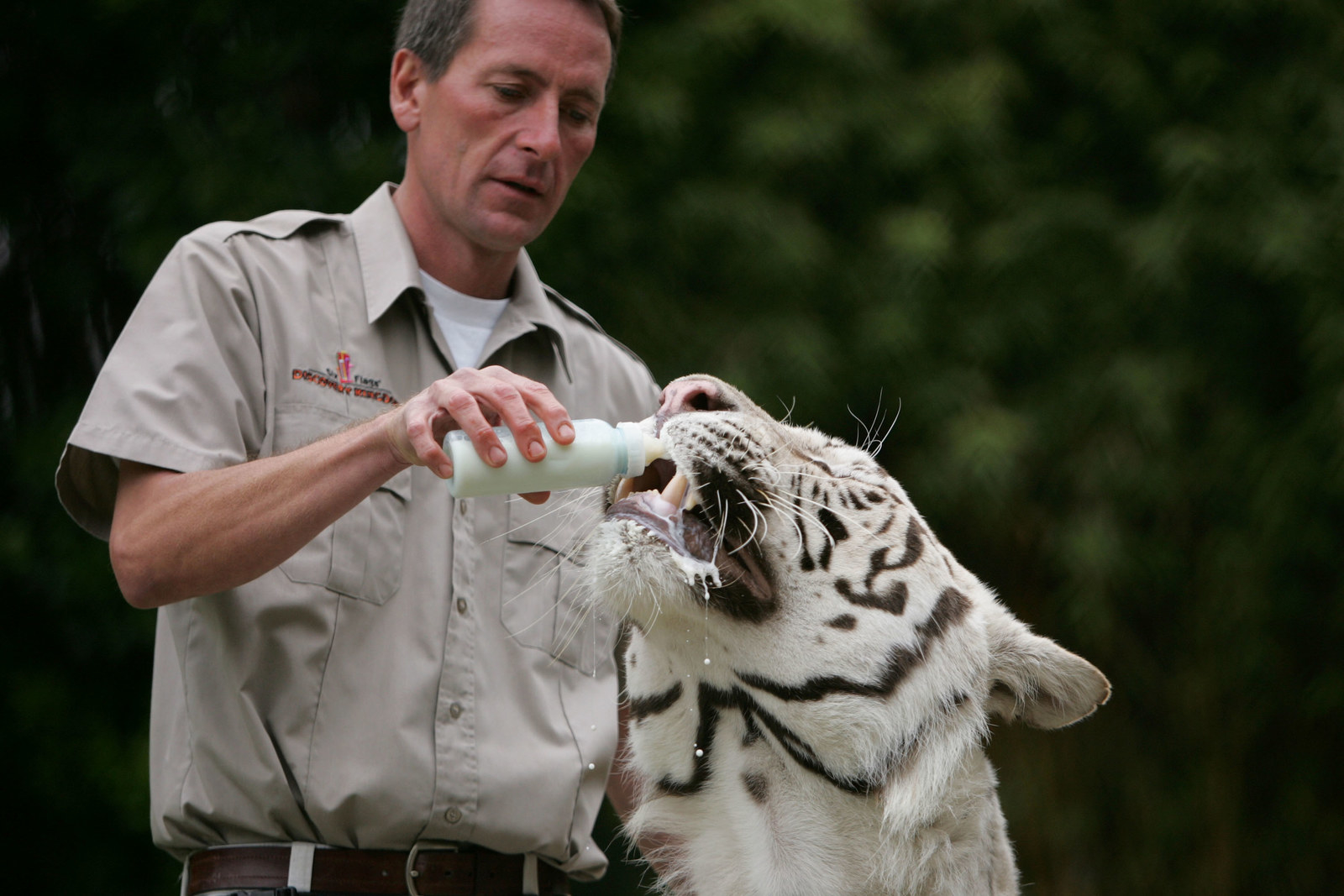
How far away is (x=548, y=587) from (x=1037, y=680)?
1013 mm

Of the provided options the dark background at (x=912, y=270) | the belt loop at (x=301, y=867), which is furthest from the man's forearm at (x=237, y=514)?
the dark background at (x=912, y=270)

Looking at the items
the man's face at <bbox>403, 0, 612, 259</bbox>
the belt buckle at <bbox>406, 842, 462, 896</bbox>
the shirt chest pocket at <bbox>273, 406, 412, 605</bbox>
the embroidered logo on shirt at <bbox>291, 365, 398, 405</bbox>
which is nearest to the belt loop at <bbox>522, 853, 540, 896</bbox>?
the belt buckle at <bbox>406, 842, 462, 896</bbox>

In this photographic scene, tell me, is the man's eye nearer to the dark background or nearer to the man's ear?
the man's ear

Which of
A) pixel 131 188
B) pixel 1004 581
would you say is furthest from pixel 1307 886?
pixel 131 188

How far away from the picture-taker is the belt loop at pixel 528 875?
8.20 feet

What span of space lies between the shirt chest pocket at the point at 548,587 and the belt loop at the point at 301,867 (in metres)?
0.57

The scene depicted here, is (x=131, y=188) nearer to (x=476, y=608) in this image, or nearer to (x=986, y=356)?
(x=476, y=608)

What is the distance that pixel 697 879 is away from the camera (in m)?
2.17

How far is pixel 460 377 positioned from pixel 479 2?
129 centimetres

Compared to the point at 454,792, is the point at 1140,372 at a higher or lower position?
higher

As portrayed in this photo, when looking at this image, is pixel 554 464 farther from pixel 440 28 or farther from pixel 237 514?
pixel 440 28

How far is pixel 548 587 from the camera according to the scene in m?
2.68

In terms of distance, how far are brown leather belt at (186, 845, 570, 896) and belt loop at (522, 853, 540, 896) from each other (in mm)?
18

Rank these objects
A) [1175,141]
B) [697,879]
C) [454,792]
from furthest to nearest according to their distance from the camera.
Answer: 1. [1175,141]
2. [454,792]
3. [697,879]
